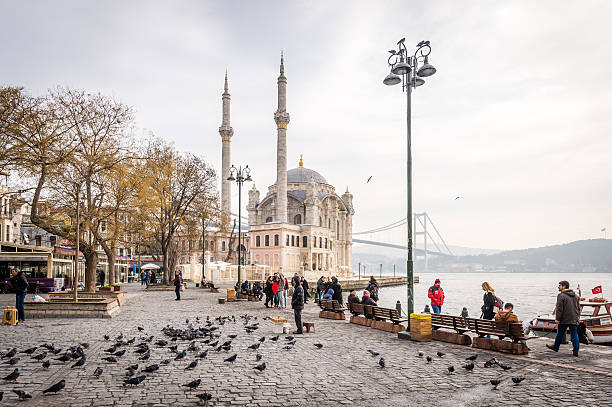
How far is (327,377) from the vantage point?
812 cm

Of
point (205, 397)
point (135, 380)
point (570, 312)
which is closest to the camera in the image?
point (205, 397)

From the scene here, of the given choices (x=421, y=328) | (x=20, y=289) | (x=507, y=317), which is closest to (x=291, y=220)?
(x=20, y=289)

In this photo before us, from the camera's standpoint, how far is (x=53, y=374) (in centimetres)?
799

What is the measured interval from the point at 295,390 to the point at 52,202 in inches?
791

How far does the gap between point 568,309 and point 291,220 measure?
70624mm

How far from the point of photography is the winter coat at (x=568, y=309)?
995cm

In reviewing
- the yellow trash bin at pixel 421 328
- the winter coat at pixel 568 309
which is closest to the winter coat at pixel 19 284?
the yellow trash bin at pixel 421 328

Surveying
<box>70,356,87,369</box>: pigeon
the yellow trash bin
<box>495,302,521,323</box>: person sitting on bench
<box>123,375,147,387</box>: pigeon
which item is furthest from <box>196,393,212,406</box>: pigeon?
<box>495,302,521,323</box>: person sitting on bench

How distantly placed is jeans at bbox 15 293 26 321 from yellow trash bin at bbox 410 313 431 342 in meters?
11.9

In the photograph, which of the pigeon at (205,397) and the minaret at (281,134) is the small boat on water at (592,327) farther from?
the minaret at (281,134)

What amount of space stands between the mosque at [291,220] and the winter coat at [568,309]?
162 feet

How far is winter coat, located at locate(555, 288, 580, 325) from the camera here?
32.7 feet

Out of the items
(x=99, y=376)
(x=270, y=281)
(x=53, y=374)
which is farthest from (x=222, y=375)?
(x=270, y=281)

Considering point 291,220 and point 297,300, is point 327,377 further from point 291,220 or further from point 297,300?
point 291,220
